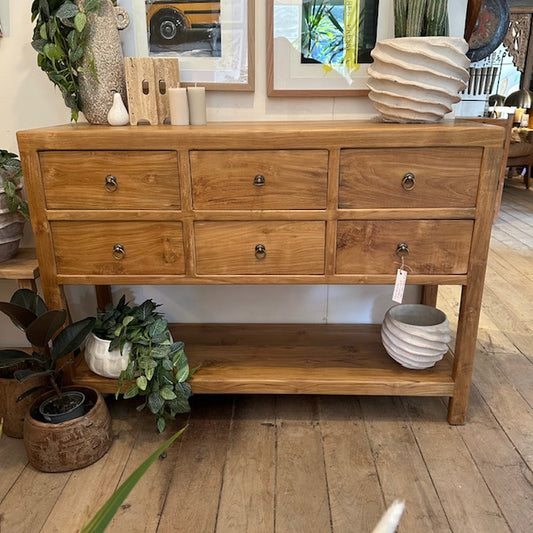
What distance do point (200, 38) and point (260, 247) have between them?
76 centimetres

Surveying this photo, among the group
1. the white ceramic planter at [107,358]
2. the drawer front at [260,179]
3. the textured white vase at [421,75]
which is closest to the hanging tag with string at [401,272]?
the drawer front at [260,179]

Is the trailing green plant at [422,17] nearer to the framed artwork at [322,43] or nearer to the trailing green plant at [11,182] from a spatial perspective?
the framed artwork at [322,43]

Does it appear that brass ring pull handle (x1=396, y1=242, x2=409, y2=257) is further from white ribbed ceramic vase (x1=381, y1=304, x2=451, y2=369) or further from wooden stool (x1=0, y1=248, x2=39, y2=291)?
wooden stool (x1=0, y1=248, x2=39, y2=291)

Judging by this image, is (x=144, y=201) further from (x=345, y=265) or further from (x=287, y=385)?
(x=287, y=385)

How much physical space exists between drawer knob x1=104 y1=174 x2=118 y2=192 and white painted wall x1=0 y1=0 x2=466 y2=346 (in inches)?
20.3

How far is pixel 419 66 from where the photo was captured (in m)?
1.38

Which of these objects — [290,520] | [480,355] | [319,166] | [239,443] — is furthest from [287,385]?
[480,355]

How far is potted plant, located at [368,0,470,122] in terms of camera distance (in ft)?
4.51

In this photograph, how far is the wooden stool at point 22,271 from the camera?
1.55 meters

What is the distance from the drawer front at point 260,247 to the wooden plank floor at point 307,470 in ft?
1.78

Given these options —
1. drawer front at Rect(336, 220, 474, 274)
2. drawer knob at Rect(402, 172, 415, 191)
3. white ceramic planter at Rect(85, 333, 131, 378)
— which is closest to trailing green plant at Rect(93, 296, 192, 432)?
white ceramic planter at Rect(85, 333, 131, 378)

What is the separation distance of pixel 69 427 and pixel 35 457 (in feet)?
0.50

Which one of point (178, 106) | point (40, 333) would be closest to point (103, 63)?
point (178, 106)

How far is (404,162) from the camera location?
1.35 metres
